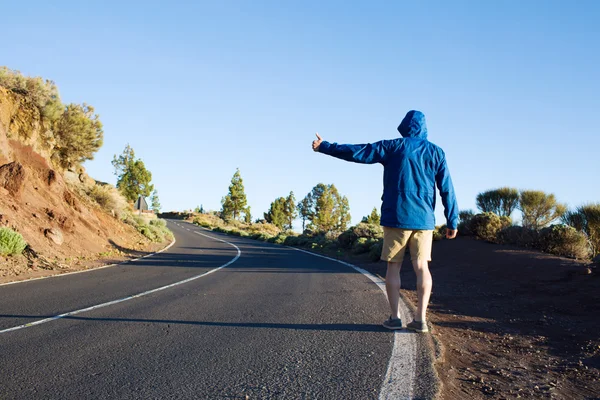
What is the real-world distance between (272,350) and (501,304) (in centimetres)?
497

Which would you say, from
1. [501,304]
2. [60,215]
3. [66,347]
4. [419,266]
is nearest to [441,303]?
[501,304]

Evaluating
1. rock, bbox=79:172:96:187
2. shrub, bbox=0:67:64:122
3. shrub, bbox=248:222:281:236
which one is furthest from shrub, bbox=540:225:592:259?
shrub, bbox=248:222:281:236

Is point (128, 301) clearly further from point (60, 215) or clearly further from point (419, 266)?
point (60, 215)

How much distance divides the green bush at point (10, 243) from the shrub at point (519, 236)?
14174mm

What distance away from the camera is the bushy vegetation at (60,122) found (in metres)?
21.4

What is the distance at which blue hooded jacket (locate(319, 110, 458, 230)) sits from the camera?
17.2 feet

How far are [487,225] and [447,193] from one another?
1196cm

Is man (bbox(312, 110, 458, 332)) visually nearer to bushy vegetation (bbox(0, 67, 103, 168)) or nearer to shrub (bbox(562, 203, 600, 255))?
shrub (bbox(562, 203, 600, 255))

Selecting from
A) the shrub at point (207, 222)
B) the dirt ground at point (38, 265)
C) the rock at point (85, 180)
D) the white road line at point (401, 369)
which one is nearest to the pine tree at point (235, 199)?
the shrub at point (207, 222)

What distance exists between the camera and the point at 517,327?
6.25 metres

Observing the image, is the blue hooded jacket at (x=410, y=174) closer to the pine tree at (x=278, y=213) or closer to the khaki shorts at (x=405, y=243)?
the khaki shorts at (x=405, y=243)

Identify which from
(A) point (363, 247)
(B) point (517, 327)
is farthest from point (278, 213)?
(B) point (517, 327)

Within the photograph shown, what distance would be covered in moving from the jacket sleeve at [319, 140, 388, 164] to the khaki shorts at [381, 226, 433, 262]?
2.60ft

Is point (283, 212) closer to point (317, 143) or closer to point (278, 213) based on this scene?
point (278, 213)
